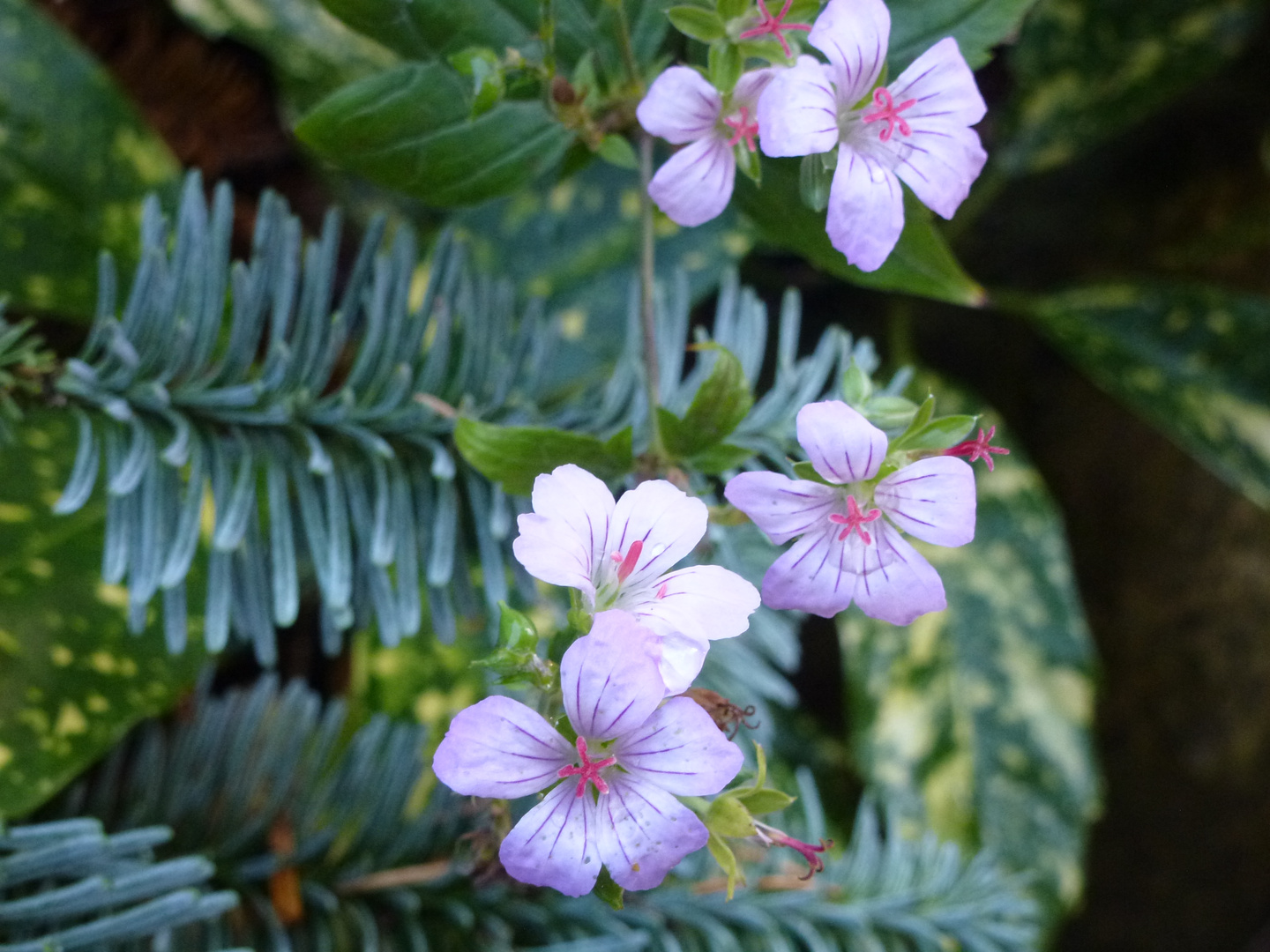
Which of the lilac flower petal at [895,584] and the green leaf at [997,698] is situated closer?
the lilac flower petal at [895,584]

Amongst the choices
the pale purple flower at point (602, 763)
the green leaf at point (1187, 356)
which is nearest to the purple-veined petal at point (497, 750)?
the pale purple flower at point (602, 763)

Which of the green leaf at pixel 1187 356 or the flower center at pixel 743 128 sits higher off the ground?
the green leaf at pixel 1187 356

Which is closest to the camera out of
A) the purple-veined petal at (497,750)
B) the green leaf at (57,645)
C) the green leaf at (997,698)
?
the purple-veined petal at (497,750)

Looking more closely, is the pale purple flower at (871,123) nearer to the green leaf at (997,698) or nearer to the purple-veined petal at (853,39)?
the purple-veined petal at (853,39)

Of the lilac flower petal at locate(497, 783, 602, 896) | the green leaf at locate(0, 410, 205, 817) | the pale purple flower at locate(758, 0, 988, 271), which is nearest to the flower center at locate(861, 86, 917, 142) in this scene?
the pale purple flower at locate(758, 0, 988, 271)

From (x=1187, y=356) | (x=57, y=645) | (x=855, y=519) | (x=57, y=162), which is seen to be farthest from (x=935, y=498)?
(x=1187, y=356)

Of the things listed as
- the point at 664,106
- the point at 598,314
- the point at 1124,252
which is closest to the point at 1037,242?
the point at 1124,252

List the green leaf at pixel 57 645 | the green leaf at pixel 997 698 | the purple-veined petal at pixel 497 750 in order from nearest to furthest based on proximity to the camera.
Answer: the purple-veined petal at pixel 497 750 < the green leaf at pixel 57 645 < the green leaf at pixel 997 698

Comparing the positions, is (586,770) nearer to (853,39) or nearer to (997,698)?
(853,39)
